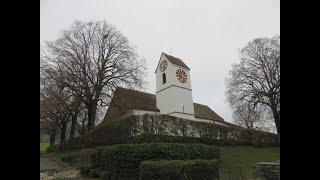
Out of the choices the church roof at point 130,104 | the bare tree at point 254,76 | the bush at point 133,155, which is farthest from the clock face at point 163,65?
the bush at point 133,155

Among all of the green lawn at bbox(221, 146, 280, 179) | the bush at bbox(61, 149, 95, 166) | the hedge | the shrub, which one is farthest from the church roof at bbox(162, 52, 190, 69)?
the bush at bbox(61, 149, 95, 166)

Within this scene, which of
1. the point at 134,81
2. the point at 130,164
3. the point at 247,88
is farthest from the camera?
the point at 247,88

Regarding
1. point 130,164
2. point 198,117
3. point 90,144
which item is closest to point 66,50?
point 90,144

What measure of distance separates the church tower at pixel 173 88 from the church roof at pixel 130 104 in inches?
45.3

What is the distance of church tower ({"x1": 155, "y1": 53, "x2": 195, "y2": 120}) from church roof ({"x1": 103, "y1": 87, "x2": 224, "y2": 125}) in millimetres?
1151

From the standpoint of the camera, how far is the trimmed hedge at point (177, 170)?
10.5 m

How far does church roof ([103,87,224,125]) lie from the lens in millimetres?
25109

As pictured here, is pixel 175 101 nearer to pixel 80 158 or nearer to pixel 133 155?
pixel 80 158

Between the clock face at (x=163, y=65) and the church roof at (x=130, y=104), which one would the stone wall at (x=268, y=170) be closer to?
the church roof at (x=130, y=104)

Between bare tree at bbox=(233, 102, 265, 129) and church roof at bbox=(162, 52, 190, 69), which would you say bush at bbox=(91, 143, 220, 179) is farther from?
church roof at bbox=(162, 52, 190, 69)
